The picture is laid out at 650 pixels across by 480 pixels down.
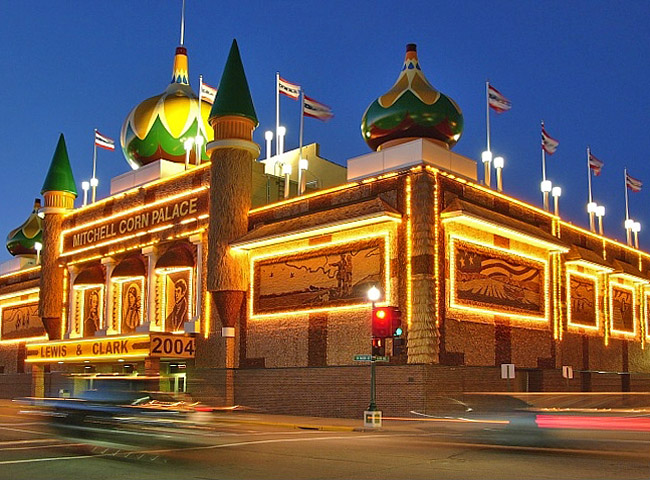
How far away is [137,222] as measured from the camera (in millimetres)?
42875

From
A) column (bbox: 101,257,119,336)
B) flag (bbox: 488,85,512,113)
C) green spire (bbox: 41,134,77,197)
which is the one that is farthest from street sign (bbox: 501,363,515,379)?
green spire (bbox: 41,134,77,197)

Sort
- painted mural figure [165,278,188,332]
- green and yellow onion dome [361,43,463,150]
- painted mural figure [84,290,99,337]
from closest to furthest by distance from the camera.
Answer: green and yellow onion dome [361,43,463,150]
painted mural figure [165,278,188,332]
painted mural figure [84,290,99,337]

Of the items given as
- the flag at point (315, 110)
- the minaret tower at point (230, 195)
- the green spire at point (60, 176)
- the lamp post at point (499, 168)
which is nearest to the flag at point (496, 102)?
the lamp post at point (499, 168)

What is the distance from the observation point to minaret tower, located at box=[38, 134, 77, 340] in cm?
4797

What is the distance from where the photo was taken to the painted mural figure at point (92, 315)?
45656 mm

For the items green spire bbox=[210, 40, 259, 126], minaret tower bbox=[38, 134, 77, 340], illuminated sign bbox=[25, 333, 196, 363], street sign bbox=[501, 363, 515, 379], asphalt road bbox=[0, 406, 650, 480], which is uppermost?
green spire bbox=[210, 40, 259, 126]

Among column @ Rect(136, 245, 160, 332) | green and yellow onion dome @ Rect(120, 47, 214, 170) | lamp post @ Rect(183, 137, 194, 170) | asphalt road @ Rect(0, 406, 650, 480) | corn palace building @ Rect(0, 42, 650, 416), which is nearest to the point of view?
asphalt road @ Rect(0, 406, 650, 480)

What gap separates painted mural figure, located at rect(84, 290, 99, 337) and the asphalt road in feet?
76.3

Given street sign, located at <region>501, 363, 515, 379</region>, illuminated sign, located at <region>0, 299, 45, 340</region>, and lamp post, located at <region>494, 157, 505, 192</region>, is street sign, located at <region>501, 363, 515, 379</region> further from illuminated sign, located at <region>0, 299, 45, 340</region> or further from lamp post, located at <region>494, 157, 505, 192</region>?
illuminated sign, located at <region>0, 299, 45, 340</region>

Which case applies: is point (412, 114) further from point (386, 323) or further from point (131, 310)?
point (131, 310)

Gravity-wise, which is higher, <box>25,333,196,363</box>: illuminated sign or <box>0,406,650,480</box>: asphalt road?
<box>25,333,196,363</box>: illuminated sign

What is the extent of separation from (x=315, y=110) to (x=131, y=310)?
15786 mm

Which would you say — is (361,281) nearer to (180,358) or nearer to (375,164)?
(375,164)

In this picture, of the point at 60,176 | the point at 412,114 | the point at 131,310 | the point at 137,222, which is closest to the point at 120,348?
the point at 131,310
